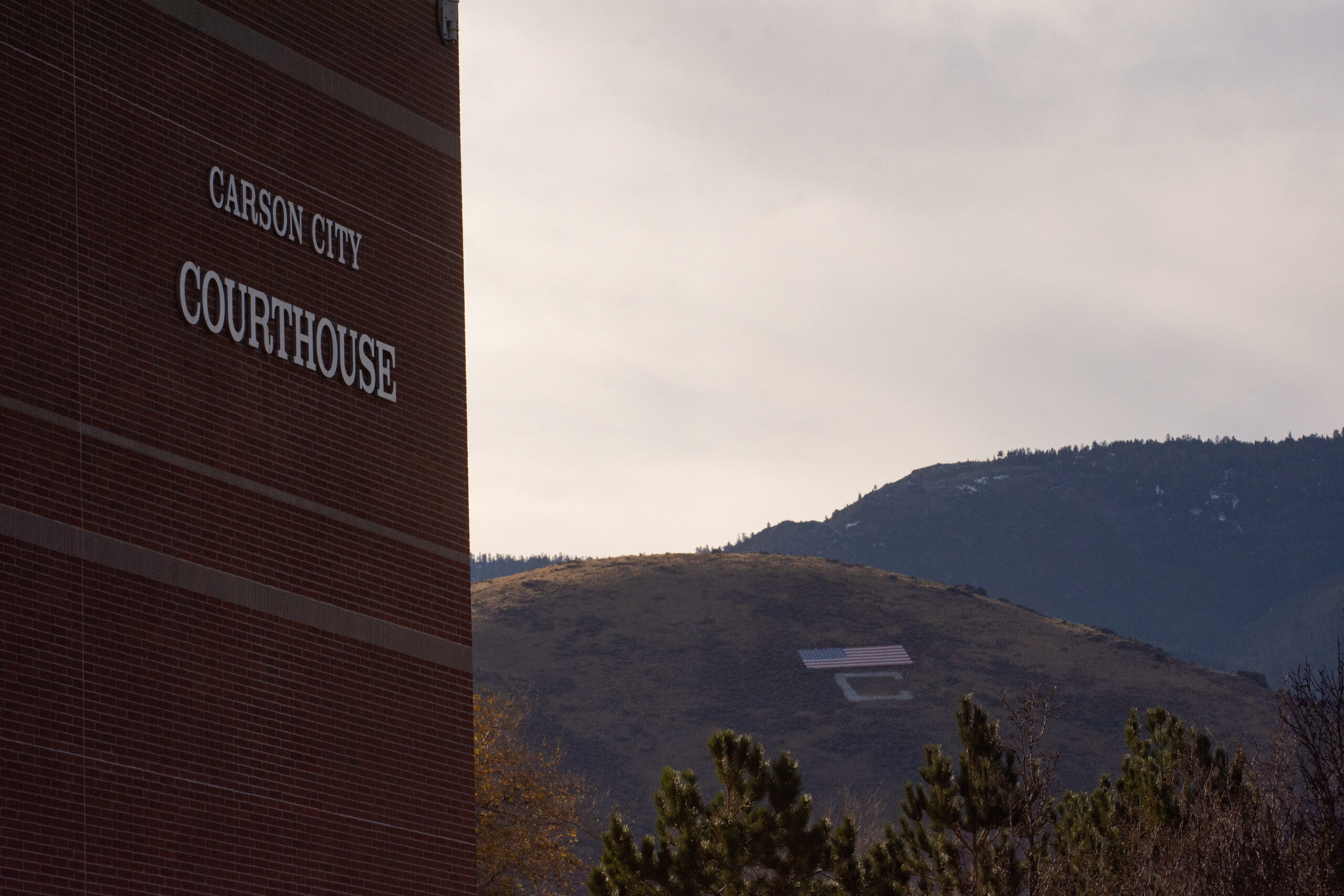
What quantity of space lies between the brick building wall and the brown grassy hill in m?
73.4

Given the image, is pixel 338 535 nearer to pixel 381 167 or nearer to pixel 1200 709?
pixel 381 167

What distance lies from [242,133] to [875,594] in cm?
11697

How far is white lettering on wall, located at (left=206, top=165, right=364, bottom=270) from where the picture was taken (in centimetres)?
1436

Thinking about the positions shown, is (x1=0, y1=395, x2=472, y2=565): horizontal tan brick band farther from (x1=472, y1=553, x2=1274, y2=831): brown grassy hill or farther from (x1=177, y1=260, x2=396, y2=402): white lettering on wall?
(x1=472, y1=553, x2=1274, y2=831): brown grassy hill

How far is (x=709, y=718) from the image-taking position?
342 feet

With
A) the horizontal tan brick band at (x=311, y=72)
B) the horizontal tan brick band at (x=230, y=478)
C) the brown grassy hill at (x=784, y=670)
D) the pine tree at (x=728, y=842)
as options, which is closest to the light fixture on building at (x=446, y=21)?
the horizontal tan brick band at (x=311, y=72)

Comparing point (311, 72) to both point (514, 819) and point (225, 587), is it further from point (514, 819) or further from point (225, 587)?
point (514, 819)

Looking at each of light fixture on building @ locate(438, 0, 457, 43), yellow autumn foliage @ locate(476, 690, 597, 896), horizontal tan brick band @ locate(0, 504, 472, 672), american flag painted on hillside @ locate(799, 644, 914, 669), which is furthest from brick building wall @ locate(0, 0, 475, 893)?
american flag painted on hillside @ locate(799, 644, 914, 669)

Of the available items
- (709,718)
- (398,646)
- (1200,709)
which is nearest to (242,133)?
(398,646)

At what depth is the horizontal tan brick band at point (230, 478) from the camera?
1231 centimetres

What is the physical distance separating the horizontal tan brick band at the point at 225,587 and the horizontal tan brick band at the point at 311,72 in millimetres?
4643

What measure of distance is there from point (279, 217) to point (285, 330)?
107cm

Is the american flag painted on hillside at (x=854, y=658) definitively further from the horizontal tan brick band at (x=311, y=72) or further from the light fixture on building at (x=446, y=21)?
the horizontal tan brick band at (x=311, y=72)

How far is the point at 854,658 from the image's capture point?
114000 millimetres
